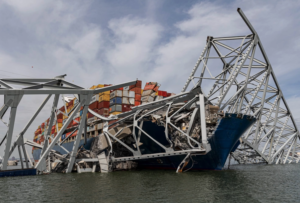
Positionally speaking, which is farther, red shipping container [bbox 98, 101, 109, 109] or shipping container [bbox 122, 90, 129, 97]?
shipping container [bbox 122, 90, 129, 97]

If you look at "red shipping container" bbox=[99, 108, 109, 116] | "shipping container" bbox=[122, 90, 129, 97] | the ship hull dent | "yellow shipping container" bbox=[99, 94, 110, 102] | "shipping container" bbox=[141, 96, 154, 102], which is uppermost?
"shipping container" bbox=[122, 90, 129, 97]

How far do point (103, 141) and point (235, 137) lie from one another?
1729 centimetres

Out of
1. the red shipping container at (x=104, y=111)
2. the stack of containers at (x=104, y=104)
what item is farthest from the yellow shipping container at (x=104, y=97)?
the red shipping container at (x=104, y=111)

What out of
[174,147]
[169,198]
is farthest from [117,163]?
[169,198]

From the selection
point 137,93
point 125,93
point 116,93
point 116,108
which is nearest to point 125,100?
point 125,93

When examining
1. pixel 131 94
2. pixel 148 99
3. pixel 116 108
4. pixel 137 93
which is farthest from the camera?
pixel 137 93

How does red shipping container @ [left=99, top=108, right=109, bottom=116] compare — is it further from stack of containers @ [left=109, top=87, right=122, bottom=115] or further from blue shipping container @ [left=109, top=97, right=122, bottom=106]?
blue shipping container @ [left=109, top=97, right=122, bottom=106]

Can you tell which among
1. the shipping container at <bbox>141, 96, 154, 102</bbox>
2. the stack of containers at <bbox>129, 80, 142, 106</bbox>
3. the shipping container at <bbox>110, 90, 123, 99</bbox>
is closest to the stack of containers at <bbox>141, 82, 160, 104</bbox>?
the shipping container at <bbox>141, 96, 154, 102</bbox>

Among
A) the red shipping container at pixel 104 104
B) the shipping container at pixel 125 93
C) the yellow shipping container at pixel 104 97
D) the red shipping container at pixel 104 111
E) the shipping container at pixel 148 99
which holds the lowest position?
the red shipping container at pixel 104 111

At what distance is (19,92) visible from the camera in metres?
24.4

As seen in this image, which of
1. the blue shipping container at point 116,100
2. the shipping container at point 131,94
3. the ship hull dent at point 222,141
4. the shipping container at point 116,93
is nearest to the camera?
the ship hull dent at point 222,141

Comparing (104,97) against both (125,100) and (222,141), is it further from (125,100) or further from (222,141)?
(222,141)

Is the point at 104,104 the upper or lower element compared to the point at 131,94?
lower

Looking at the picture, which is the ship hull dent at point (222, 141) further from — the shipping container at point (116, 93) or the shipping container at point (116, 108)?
the shipping container at point (116, 93)
